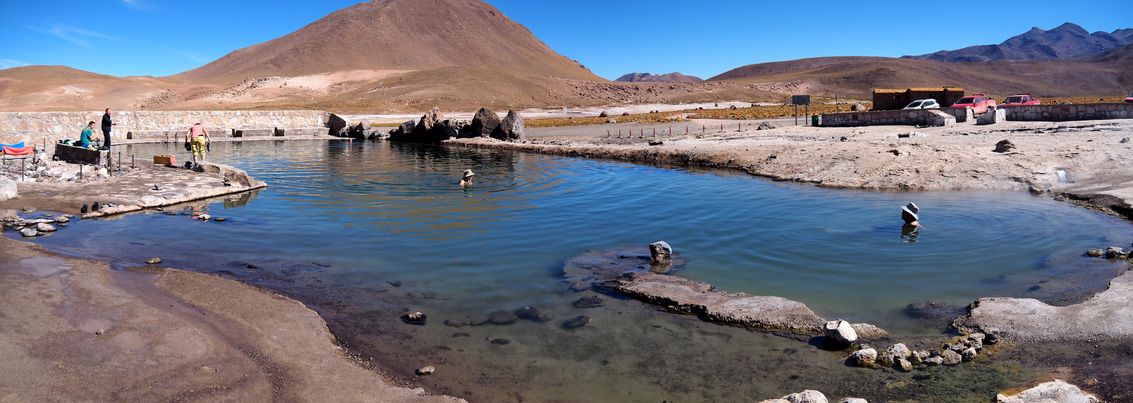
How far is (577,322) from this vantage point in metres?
8.42

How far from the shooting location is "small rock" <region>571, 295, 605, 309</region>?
901 cm

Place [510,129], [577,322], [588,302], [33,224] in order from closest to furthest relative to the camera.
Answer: [577,322] < [588,302] < [33,224] < [510,129]

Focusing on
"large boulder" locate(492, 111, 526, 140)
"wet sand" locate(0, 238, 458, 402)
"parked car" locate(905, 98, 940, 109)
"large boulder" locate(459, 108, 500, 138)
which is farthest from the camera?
"large boulder" locate(459, 108, 500, 138)

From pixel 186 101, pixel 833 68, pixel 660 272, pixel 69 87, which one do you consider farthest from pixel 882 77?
pixel 660 272

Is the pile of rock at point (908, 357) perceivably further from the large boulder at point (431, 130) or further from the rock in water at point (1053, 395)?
the large boulder at point (431, 130)

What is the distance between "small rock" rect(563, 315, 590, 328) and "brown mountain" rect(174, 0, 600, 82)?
131 meters

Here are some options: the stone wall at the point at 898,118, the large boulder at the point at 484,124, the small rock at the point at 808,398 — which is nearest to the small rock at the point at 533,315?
the small rock at the point at 808,398

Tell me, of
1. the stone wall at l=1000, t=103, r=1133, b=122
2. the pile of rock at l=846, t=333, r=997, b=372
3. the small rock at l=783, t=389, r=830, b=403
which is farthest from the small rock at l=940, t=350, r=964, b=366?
the stone wall at l=1000, t=103, r=1133, b=122

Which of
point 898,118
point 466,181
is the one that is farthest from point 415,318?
point 898,118

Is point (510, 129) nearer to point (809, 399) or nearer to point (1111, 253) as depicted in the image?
point (1111, 253)

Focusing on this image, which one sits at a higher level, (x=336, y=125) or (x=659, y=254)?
(x=336, y=125)

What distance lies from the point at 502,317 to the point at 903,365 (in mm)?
4352

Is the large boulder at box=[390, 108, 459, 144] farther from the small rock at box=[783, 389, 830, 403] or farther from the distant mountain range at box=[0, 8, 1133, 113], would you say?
the small rock at box=[783, 389, 830, 403]

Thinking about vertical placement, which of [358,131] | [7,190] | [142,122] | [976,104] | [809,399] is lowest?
[809,399]
